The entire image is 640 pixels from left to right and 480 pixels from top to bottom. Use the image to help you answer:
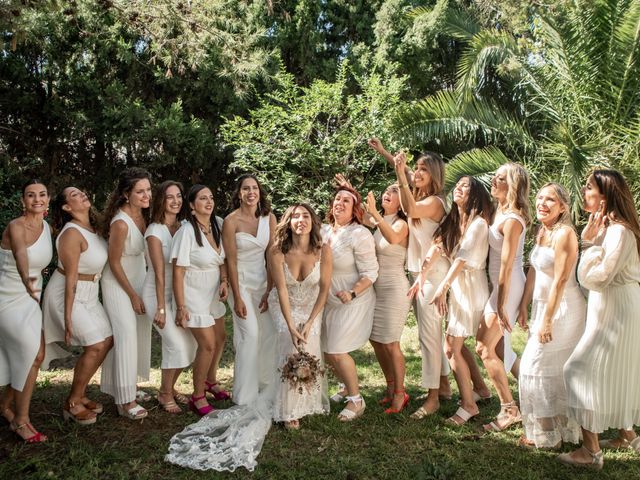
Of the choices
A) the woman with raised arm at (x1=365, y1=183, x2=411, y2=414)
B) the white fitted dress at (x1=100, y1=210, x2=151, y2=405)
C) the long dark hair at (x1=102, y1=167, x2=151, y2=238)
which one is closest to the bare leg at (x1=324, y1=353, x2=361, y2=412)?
the woman with raised arm at (x1=365, y1=183, x2=411, y2=414)

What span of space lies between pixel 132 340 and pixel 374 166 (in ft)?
29.0

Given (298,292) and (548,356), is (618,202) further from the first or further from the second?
(298,292)

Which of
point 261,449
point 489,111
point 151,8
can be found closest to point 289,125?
point 489,111

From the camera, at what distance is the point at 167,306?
547 centimetres

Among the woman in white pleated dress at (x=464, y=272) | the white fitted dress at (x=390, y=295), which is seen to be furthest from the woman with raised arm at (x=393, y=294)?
the woman in white pleated dress at (x=464, y=272)

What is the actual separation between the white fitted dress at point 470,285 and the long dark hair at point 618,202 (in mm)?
1118

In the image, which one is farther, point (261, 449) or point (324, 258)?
point (324, 258)

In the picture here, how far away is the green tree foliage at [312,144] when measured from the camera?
12.4 m

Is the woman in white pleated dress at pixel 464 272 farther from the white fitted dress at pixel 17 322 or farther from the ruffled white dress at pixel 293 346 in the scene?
the white fitted dress at pixel 17 322

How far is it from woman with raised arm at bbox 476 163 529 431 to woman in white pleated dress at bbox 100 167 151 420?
331 centimetres

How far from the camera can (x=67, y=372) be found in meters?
7.30

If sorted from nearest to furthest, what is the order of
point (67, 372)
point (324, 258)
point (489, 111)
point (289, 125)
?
point (324, 258) < point (67, 372) < point (489, 111) < point (289, 125)

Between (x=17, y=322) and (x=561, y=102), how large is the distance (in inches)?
388

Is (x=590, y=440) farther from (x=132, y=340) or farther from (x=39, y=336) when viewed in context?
(x=39, y=336)
